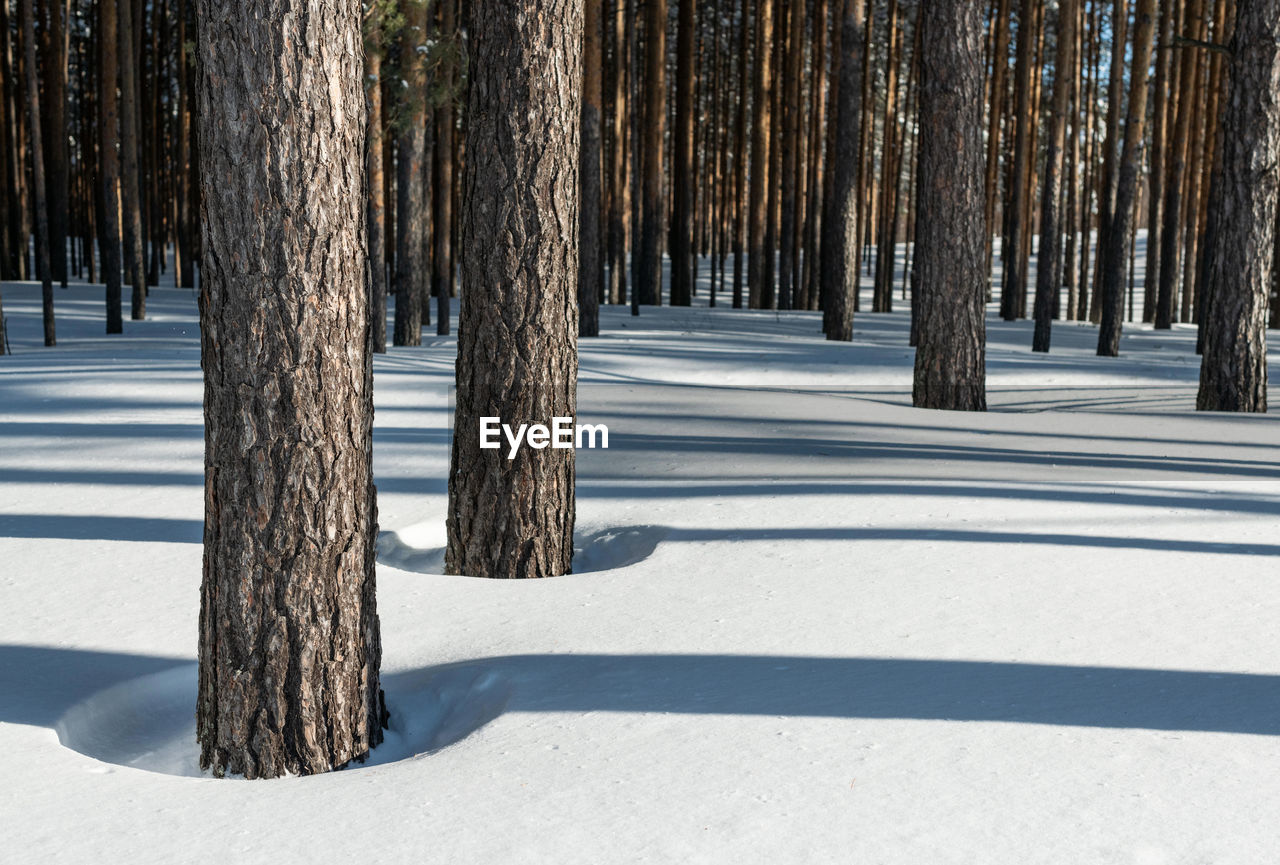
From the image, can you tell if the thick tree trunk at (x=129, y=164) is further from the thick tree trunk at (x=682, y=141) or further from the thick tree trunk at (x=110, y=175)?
the thick tree trunk at (x=682, y=141)

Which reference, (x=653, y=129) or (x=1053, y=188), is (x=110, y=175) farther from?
(x=1053, y=188)

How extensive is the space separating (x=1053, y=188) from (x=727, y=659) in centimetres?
1315

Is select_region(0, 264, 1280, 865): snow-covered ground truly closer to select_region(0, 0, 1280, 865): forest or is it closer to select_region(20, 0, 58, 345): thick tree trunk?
select_region(0, 0, 1280, 865): forest

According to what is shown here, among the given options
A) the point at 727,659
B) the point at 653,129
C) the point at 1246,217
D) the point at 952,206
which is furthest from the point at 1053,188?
the point at 727,659

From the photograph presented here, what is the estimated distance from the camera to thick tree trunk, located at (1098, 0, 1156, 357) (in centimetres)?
1397

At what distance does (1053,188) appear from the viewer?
48.1 ft

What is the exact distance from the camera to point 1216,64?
20.7 m

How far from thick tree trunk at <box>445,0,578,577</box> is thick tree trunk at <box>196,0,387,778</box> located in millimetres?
1530

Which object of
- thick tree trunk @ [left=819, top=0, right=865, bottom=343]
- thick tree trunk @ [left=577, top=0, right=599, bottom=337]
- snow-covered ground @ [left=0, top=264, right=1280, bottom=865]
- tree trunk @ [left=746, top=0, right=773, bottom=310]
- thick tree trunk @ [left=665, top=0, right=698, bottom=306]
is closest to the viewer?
snow-covered ground @ [left=0, top=264, right=1280, bottom=865]

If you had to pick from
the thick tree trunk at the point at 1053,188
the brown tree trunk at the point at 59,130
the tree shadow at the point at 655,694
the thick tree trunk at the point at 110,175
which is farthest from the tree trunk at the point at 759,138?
the tree shadow at the point at 655,694

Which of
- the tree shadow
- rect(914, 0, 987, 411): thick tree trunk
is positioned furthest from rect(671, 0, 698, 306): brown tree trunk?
the tree shadow

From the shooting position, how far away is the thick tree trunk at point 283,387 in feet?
8.66

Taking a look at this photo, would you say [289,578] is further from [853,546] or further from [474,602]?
[853,546]

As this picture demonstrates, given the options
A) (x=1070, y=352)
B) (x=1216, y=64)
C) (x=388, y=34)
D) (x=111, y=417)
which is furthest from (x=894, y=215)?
(x=111, y=417)
